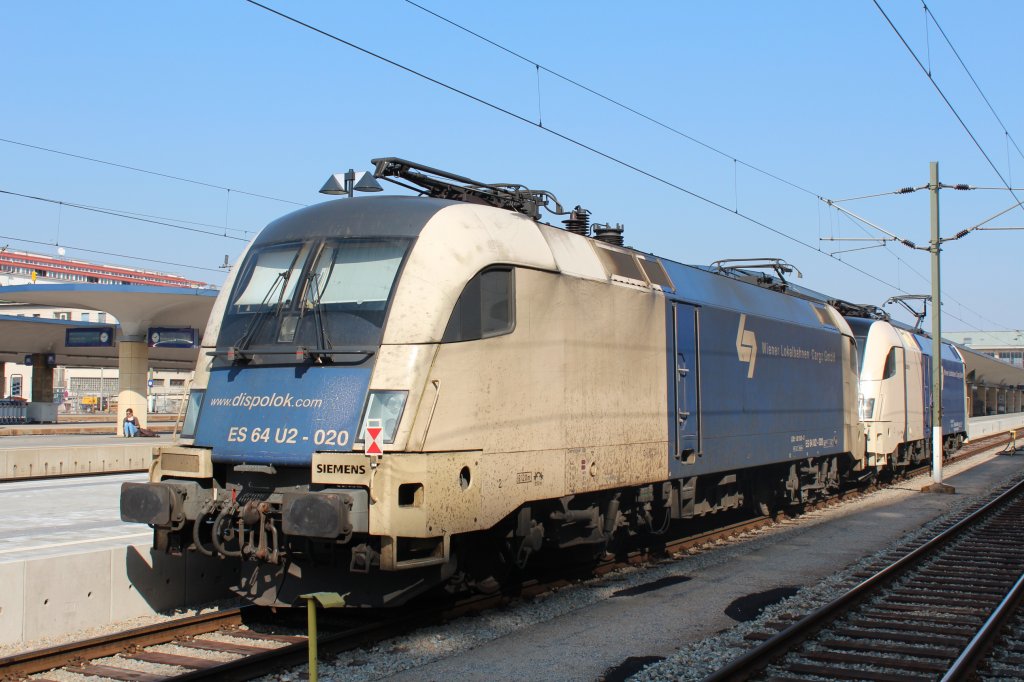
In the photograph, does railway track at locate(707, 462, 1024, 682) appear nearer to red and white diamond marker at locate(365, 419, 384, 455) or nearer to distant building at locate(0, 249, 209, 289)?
red and white diamond marker at locate(365, 419, 384, 455)

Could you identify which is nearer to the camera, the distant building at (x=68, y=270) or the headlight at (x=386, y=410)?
the headlight at (x=386, y=410)

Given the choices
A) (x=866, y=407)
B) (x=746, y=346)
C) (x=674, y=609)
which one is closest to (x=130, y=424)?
(x=866, y=407)

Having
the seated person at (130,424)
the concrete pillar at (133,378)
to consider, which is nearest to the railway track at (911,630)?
the seated person at (130,424)

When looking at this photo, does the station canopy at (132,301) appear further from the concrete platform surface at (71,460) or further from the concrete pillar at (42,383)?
the concrete pillar at (42,383)

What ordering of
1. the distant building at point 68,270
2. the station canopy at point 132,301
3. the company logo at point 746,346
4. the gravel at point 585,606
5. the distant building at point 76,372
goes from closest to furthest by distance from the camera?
1. the gravel at point 585,606
2. the company logo at point 746,346
3. the station canopy at point 132,301
4. the distant building at point 76,372
5. the distant building at point 68,270

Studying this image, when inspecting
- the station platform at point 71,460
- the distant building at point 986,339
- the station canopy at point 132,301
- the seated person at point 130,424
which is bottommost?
the station platform at point 71,460

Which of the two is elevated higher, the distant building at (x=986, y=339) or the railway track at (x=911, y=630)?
the distant building at (x=986, y=339)

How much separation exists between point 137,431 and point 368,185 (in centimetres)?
2098

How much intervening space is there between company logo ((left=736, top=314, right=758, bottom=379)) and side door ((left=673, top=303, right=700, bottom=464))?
56.9 inches

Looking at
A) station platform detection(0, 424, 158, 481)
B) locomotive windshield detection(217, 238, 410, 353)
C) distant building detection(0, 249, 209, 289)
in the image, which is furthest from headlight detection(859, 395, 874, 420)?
distant building detection(0, 249, 209, 289)

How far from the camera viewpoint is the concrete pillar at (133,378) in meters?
33.1

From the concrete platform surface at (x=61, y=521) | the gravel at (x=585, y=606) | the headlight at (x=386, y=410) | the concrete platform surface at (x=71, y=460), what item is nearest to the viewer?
the gravel at (x=585, y=606)

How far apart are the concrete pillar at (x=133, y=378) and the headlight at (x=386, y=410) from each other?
1092 inches

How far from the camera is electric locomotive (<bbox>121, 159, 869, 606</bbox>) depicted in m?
7.53
